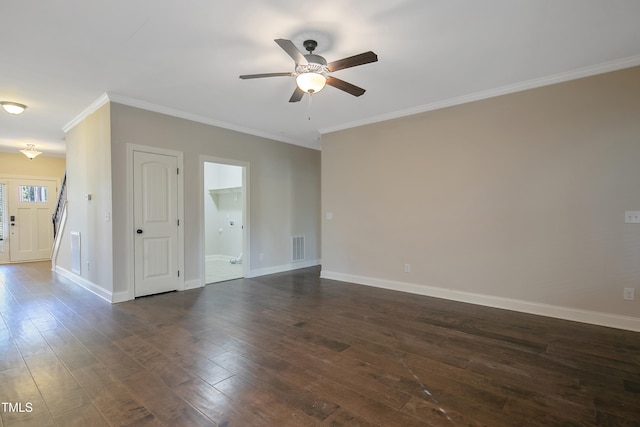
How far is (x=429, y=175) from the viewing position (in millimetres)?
4492

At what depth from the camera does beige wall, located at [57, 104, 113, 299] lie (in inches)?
165

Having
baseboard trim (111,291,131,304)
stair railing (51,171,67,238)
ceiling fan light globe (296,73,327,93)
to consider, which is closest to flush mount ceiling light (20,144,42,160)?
stair railing (51,171,67,238)

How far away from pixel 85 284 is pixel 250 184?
310cm

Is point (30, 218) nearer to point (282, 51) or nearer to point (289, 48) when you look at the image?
point (282, 51)

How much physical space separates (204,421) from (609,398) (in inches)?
103

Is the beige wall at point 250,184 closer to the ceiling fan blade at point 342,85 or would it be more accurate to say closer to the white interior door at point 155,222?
the white interior door at point 155,222

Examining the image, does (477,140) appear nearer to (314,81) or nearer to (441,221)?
(441,221)

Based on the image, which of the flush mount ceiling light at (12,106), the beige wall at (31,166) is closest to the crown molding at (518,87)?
the flush mount ceiling light at (12,106)

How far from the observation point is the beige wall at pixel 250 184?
417 centimetres

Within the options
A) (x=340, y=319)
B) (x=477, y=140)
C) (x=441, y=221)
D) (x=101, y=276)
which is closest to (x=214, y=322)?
(x=340, y=319)

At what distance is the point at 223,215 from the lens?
8055 millimetres

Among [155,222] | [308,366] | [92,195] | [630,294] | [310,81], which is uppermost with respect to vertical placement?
[310,81]

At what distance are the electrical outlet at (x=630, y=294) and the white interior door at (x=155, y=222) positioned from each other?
5651 mm

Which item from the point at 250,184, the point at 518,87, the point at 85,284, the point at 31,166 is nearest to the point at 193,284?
the point at 85,284
